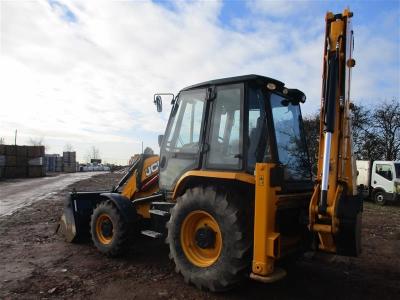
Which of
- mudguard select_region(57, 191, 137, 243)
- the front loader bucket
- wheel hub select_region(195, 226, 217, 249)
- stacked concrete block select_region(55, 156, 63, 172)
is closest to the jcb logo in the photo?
mudguard select_region(57, 191, 137, 243)

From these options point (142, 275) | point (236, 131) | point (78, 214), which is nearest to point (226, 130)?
point (236, 131)

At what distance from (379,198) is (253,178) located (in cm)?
1555

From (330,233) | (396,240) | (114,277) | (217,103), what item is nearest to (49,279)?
(114,277)

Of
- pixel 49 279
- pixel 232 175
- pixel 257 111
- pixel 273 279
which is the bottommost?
pixel 49 279

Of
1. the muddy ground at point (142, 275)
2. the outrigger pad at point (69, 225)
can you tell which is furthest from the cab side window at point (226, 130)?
the outrigger pad at point (69, 225)

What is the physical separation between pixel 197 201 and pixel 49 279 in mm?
2349

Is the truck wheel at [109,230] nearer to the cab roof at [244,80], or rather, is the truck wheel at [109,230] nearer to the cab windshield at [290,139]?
the cab roof at [244,80]

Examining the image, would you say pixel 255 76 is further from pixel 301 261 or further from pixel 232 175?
pixel 301 261

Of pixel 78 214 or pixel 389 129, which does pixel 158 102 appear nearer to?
pixel 78 214

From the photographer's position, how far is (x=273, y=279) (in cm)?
423

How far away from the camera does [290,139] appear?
545 cm

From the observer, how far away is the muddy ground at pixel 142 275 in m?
4.91

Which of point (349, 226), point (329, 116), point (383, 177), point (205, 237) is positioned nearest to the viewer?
point (349, 226)

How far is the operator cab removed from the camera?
489 centimetres
